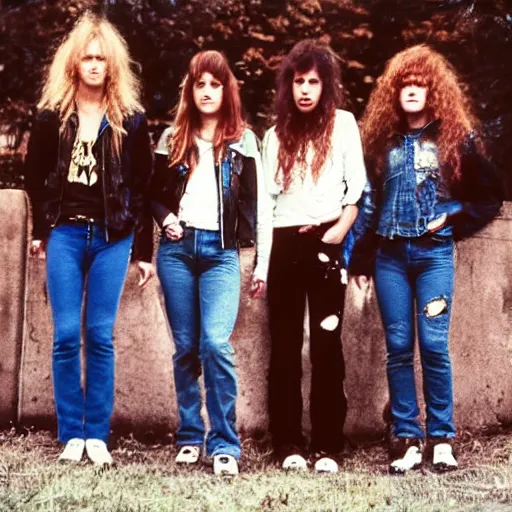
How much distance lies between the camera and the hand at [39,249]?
516cm

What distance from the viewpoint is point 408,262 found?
523cm

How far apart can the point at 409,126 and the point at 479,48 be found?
713 millimetres

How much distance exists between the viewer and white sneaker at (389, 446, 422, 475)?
516 centimetres

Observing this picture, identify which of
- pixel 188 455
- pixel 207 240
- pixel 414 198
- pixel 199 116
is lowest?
pixel 188 455

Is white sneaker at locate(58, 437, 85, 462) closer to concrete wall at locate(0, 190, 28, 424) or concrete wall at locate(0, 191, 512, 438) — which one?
concrete wall at locate(0, 191, 512, 438)

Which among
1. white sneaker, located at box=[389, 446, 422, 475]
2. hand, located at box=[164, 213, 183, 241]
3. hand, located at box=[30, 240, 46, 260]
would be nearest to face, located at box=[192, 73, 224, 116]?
hand, located at box=[164, 213, 183, 241]

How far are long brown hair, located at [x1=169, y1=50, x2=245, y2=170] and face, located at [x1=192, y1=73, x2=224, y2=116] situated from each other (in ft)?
0.07

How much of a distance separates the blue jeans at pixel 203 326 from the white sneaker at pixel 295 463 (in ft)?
0.90

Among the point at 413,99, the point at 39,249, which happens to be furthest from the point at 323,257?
the point at 39,249

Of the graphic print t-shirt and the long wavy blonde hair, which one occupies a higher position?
the long wavy blonde hair

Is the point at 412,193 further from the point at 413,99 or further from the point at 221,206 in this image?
the point at 221,206

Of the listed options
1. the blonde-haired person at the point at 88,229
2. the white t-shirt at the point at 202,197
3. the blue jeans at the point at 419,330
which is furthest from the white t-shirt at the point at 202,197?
the blue jeans at the point at 419,330

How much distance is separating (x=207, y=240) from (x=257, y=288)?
0.40m

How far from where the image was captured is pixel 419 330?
5.27m
